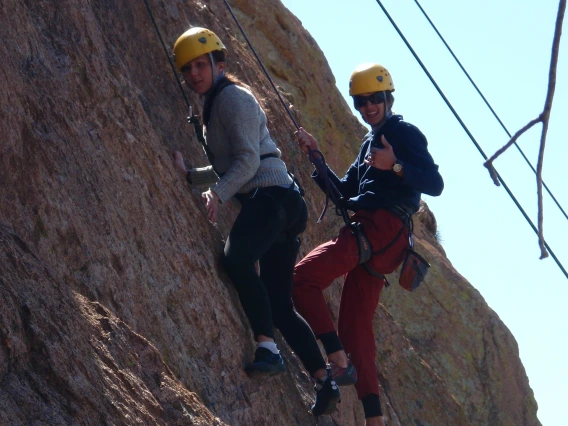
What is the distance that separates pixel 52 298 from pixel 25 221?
0.75 metres

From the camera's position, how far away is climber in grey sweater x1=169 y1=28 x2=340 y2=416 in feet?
21.0

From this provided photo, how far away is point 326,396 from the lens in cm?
672

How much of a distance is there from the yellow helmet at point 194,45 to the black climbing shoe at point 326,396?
2322 millimetres

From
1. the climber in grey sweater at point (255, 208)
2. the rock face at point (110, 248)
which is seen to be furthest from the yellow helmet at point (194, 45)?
the rock face at point (110, 248)

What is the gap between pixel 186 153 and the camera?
7.88 meters

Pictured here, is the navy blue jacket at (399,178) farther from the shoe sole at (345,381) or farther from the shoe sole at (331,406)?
the shoe sole at (331,406)

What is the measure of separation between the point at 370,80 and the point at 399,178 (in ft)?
2.62

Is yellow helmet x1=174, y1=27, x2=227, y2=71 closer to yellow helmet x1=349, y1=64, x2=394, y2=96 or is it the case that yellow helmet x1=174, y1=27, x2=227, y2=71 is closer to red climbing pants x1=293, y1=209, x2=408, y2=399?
yellow helmet x1=349, y1=64, x2=394, y2=96

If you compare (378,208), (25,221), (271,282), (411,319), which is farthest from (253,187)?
(411,319)

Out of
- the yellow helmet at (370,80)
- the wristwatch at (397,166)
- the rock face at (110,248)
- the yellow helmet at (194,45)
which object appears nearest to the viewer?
the rock face at (110,248)

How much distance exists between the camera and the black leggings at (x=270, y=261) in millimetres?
6426

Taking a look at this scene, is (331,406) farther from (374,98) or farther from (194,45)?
(194,45)

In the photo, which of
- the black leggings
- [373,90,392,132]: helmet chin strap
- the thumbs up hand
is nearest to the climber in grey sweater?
the black leggings

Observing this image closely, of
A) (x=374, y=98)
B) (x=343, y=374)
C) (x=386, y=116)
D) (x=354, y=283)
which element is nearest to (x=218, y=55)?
(x=374, y=98)
